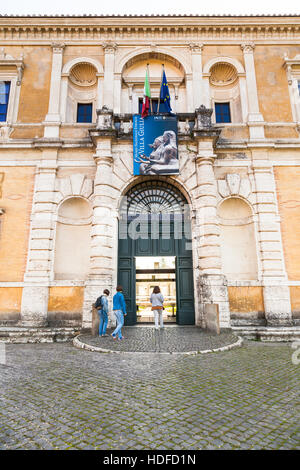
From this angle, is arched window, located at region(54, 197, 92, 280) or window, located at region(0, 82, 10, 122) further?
window, located at region(0, 82, 10, 122)

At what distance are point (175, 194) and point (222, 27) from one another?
918 centimetres

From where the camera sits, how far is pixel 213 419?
3275 mm

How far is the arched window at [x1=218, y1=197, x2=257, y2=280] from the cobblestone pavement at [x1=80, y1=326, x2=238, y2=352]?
3140 mm

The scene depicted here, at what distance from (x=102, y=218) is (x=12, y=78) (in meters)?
9.05

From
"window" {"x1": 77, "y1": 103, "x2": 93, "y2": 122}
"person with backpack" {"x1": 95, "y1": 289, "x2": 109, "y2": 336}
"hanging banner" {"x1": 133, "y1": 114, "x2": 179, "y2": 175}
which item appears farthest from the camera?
"window" {"x1": 77, "y1": 103, "x2": 93, "y2": 122}

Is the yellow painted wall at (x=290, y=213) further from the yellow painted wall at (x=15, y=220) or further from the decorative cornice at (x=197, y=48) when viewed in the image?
the yellow painted wall at (x=15, y=220)

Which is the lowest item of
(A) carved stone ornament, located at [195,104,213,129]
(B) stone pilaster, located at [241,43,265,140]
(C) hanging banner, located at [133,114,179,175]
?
(C) hanging banner, located at [133,114,179,175]

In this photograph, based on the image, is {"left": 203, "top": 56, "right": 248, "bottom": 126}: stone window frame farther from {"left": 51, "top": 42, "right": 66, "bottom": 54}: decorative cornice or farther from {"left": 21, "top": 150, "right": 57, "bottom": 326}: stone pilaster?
{"left": 21, "top": 150, "right": 57, "bottom": 326}: stone pilaster

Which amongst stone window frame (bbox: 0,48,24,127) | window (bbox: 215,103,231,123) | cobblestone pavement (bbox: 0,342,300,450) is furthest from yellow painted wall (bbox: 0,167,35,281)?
window (bbox: 215,103,231,123)

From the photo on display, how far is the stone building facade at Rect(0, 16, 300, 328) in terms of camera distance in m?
10.3

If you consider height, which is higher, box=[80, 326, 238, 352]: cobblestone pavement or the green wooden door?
the green wooden door

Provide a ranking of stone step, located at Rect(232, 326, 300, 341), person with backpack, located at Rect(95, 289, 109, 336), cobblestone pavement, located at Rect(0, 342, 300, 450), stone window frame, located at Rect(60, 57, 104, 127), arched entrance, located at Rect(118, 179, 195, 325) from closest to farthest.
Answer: cobblestone pavement, located at Rect(0, 342, 300, 450), person with backpack, located at Rect(95, 289, 109, 336), stone step, located at Rect(232, 326, 300, 341), arched entrance, located at Rect(118, 179, 195, 325), stone window frame, located at Rect(60, 57, 104, 127)

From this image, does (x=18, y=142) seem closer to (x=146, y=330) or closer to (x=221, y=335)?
(x=146, y=330)

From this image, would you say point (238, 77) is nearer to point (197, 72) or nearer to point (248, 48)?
point (248, 48)
